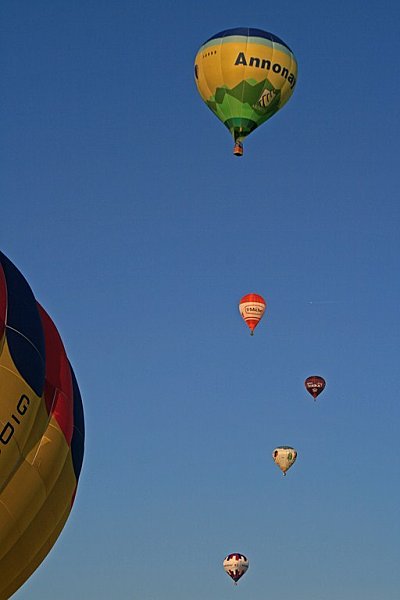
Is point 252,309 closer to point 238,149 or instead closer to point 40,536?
point 238,149

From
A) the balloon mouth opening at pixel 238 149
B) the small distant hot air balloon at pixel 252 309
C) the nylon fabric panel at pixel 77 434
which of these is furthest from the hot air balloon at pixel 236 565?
the nylon fabric panel at pixel 77 434

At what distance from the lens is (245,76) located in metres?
37.5

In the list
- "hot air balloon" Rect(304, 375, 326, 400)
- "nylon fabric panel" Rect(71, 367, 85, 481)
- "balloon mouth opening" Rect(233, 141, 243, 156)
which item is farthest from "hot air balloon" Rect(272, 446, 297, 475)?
"nylon fabric panel" Rect(71, 367, 85, 481)

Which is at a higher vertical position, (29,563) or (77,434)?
(77,434)

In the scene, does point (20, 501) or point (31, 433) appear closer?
point (20, 501)

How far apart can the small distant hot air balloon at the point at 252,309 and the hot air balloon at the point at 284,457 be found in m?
7.79

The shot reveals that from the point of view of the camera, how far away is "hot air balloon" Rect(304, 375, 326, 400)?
51.8 m

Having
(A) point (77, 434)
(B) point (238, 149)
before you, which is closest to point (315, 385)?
(B) point (238, 149)

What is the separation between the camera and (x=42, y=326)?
2508 cm

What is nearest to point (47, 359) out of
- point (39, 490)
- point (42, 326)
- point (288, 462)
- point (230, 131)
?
point (42, 326)

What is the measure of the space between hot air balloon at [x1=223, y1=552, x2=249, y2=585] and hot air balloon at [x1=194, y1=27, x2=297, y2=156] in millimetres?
22206

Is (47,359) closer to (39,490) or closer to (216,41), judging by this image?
(39,490)

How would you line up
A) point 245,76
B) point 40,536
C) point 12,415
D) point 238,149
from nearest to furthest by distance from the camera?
point 12,415 → point 40,536 → point 245,76 → point 238,149

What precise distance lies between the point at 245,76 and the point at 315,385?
1743cm
